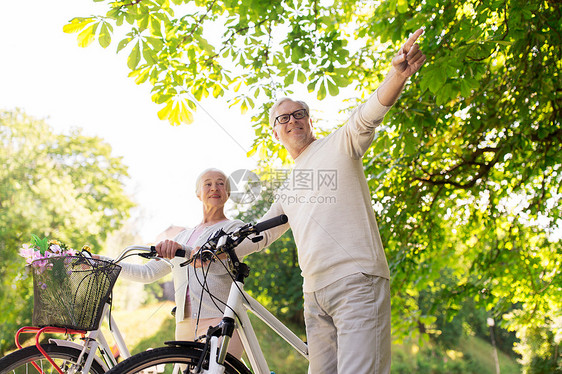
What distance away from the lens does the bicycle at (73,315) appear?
189 cm

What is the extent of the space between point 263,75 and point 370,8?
3.28 metres

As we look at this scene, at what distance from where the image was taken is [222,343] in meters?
1.63

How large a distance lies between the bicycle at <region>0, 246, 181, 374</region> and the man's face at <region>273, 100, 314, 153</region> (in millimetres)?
681

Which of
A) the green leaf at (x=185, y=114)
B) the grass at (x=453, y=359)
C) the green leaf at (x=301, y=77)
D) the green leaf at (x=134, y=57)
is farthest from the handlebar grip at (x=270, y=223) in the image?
the grass at (x=453, y=359)

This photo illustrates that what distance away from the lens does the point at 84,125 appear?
737 inches

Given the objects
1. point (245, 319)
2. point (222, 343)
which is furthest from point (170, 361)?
point (245, 319)

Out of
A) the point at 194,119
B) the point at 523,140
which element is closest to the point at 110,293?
the point at 194,119

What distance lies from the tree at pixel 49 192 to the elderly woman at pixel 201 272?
11.2 metres

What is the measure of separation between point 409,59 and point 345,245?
0.63 metres

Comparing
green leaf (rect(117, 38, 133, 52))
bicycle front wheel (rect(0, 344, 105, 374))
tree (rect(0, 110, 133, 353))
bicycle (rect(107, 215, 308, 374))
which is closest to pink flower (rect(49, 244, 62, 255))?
bicycle front wheel (rect(0, 344, 105, 374))

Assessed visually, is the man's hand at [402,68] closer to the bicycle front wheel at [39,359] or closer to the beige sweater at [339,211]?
the beige sweater at [339,211]

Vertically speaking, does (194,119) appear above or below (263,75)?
below

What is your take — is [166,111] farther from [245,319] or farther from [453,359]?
[453,359]

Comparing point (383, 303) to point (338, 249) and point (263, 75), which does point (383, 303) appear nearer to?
point (338, 249)
